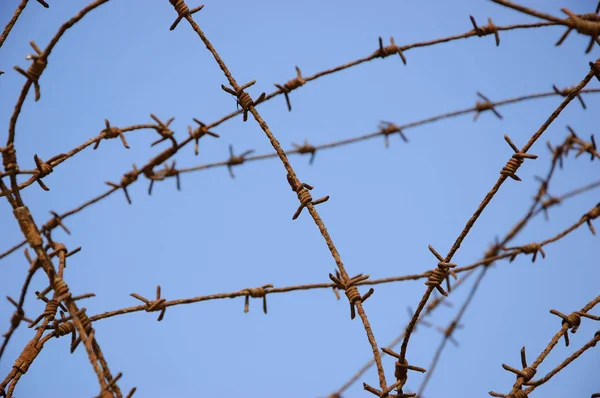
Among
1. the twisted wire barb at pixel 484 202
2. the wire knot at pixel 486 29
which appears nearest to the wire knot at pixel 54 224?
the twisted wire barb at pixel 484 202

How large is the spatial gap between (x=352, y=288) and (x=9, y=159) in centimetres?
98

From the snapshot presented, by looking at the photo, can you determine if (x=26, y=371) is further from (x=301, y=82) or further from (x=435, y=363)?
(x=435, y=363)

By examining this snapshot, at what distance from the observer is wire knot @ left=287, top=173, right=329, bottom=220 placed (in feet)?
6.52

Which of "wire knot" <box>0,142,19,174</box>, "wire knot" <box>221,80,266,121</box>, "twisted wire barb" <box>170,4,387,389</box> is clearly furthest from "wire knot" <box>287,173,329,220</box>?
"wire knot" <box>0,142,19,174</box>

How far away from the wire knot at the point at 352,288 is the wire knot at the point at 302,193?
8.4 inches

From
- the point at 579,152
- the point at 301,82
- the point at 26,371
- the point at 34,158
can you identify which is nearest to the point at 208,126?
the point at 301,82

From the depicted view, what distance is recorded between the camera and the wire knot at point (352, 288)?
1.88 metres

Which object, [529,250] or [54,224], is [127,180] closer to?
[54,224]

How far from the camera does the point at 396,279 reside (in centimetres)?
246

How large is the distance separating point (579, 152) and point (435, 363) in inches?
45.6

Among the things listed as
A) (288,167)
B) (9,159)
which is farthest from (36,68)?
(288,167)

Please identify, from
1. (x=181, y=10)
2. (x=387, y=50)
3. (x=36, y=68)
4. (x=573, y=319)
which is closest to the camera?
(x=36, y=68)

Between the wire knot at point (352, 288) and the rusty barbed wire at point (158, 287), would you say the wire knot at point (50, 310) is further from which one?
the wire knot at point (352, 288)

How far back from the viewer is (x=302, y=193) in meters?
2.01
